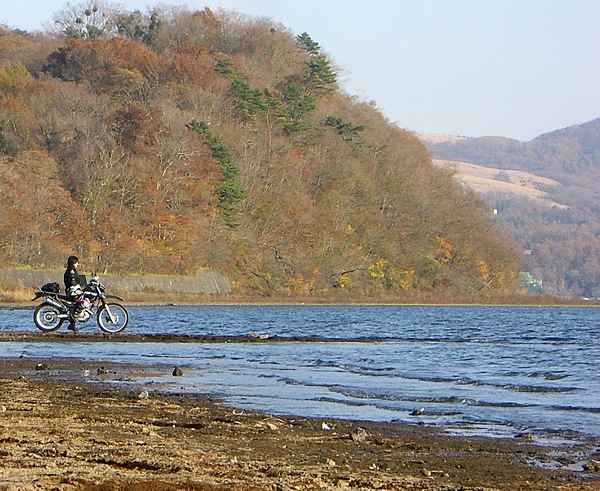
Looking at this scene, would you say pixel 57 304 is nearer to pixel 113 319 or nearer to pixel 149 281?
pixel 113 319

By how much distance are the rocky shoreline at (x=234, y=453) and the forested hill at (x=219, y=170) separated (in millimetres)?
59072

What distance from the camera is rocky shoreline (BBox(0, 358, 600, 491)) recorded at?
25.0 feet

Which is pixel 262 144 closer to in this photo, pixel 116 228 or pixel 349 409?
pixel 116 228

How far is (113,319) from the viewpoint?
24438 millimetres

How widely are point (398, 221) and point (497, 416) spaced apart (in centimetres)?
9134

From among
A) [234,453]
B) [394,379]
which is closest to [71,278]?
[394,379]

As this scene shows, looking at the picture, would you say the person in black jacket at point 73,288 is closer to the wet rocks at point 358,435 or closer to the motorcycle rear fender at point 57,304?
the motorcycle rear fender at point 57,304

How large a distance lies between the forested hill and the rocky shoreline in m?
59.1

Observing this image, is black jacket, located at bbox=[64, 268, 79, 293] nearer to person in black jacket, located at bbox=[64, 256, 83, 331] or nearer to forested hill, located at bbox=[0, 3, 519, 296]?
person in black jacket, located at bbox=[64, 256, 83, 331]

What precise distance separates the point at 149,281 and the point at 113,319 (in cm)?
5378

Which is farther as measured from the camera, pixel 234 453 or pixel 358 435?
pixel 358 435

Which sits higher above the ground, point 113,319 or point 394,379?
point 113,319

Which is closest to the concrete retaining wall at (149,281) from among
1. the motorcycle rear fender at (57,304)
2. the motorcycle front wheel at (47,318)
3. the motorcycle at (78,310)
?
the motorcycle at (78,310)

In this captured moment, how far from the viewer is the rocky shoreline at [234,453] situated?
761 centimetres
